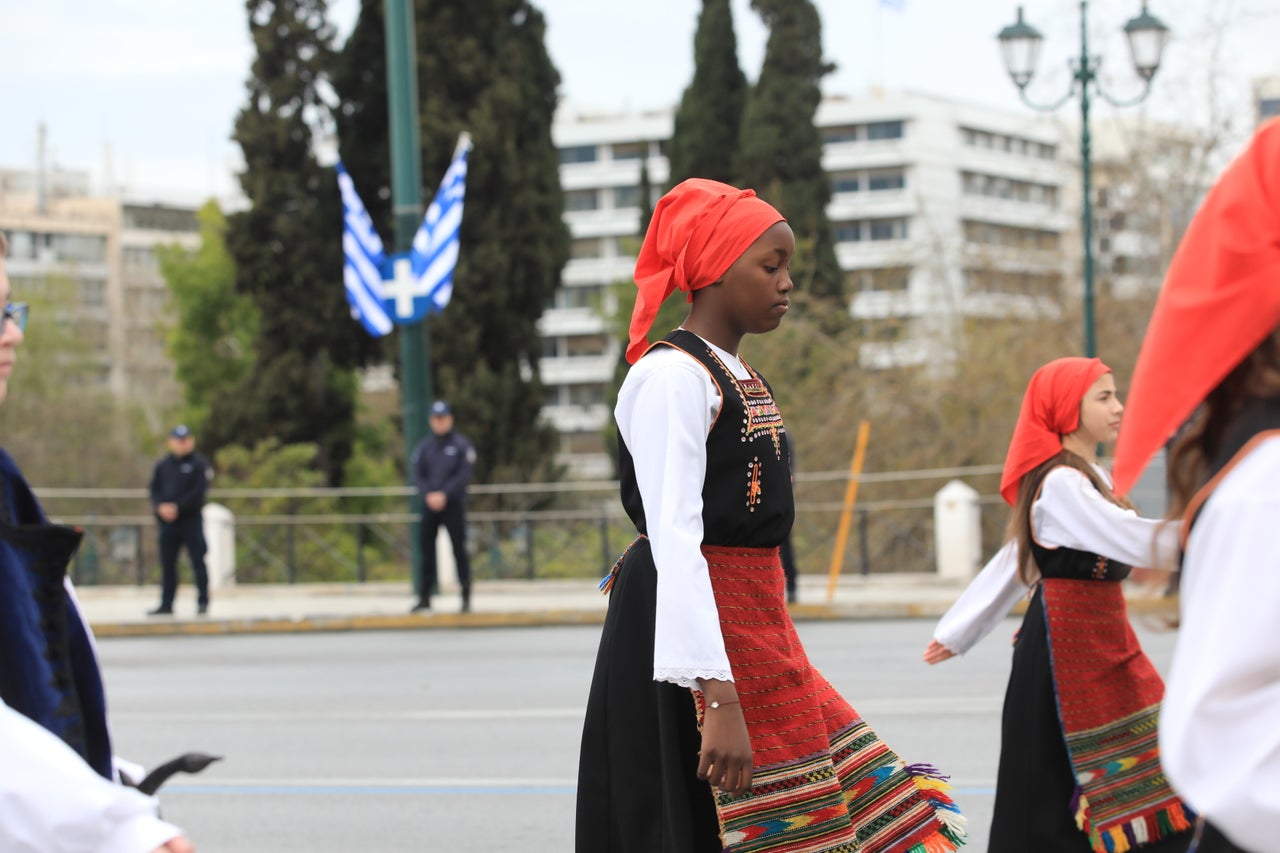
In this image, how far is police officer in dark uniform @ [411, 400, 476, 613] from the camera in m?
15.7

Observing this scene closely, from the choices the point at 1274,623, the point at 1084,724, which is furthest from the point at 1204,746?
the point at 1084,724

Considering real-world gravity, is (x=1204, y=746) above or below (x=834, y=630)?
above

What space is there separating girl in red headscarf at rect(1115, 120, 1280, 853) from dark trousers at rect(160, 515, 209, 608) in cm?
1501

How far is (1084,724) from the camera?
4.78 m

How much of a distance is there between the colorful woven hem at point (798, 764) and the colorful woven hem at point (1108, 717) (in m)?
0.91

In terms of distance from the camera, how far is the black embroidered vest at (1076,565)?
4.98 metres

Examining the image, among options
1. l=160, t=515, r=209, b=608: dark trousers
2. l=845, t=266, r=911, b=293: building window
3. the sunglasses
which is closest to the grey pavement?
l=160, t=515, r=209, b=608: dark trousers

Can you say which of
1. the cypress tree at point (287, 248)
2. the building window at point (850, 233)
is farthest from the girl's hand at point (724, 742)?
→ the building window at point (850, 233)

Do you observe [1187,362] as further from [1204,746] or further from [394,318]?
[394,318]

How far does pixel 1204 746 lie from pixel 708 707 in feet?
5.67

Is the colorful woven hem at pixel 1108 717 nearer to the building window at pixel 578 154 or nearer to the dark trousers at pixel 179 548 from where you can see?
the dark trousers at pixel 179 548

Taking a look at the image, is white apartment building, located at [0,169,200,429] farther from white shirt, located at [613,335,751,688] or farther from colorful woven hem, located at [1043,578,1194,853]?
white shirt, located at [613,335,751,688]

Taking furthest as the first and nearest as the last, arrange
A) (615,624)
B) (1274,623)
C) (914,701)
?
(914,701), (615,624), (1274,623)

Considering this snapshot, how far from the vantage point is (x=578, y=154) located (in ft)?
379
